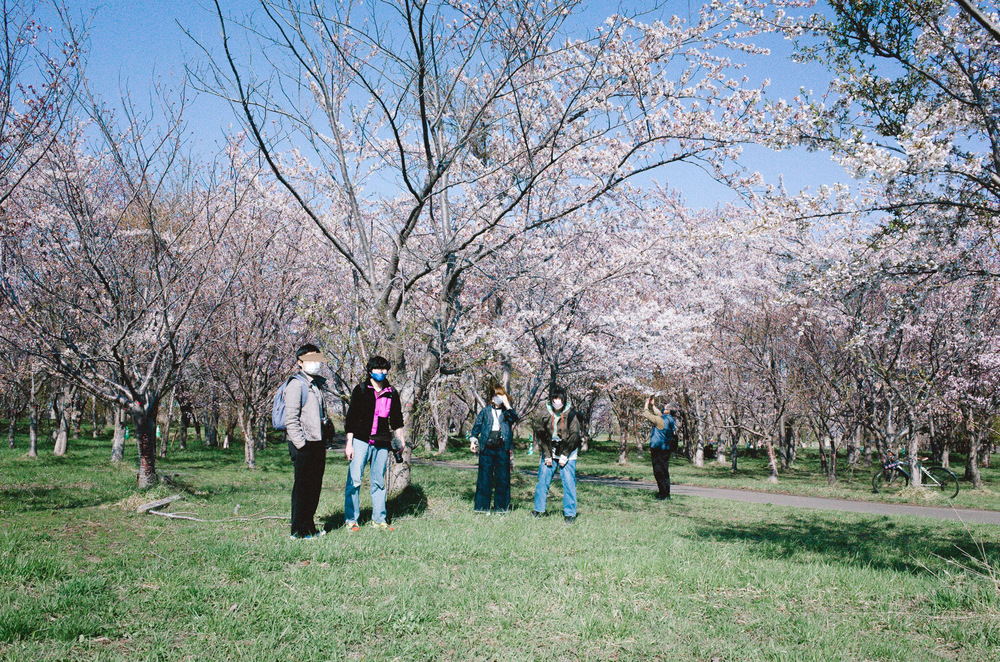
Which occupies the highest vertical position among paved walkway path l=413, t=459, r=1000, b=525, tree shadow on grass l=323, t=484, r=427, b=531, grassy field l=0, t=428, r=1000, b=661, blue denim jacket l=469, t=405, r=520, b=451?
blue denim jacket l=469, t=405, r=520, b=451

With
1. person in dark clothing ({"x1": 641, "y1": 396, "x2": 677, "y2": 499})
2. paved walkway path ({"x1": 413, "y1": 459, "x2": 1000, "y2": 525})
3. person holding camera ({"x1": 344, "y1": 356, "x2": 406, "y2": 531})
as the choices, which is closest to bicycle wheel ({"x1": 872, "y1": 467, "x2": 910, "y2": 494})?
paved walkway path ({"x1": 413, "y1": 459, "x2": 1000, "y2": 525})

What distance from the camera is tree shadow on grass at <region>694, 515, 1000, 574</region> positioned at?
568 cm

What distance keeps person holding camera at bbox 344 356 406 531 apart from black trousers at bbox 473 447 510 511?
1888 mm

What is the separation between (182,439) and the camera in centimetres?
2888

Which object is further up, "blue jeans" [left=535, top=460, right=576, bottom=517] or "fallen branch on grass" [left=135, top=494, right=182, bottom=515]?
"blue jeans" [left=535, top=460, right=576, bottom=517]

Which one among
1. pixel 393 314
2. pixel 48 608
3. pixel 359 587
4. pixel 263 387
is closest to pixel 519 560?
pixel 359 587

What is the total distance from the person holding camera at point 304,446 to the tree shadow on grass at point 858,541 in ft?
13.8

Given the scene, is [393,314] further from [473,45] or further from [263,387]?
[263,387]

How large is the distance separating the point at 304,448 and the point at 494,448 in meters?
2.94

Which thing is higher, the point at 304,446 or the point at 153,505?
the point at 304,446

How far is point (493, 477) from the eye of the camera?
8195mm

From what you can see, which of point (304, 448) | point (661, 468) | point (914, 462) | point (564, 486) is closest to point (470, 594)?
point (304, 448)

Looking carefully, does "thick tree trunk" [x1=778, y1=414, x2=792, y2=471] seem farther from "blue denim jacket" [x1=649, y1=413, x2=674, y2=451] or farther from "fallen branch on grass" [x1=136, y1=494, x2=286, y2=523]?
"fallen branch on grass" [x1=136, y1=494, x2=286, y2=523]

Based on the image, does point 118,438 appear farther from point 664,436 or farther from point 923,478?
point 923,478
